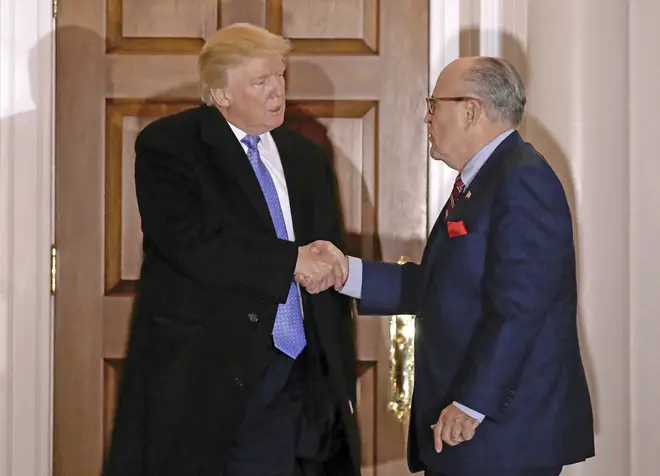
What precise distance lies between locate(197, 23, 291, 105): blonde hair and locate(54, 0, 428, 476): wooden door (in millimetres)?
472

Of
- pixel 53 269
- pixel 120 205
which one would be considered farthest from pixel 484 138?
pixel 53 269

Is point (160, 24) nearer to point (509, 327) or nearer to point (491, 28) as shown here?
point (491, 28)

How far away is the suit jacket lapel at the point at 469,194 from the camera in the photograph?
1785 mm

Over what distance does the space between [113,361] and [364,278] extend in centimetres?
80

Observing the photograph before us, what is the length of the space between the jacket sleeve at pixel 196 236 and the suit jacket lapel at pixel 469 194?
1.00 ft

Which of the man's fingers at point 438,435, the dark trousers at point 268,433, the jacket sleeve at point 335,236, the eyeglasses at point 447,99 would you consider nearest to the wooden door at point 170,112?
the jacket sleeve at point 335,236

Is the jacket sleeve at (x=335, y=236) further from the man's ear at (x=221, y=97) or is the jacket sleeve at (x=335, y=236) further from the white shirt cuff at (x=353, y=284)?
the man's ear at (x=221, y=97)

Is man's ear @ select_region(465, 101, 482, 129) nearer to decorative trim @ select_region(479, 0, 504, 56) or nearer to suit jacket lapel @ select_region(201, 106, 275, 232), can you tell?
suit jacket lapel @ select_region(201, 106, 275, 232)

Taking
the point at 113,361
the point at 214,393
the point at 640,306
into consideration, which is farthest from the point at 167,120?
the point at 640,306

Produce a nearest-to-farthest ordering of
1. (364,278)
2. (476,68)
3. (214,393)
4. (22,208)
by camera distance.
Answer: (476,68)
(214,393)
(364,278)
(22,208)

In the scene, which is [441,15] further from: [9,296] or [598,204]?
[9,296]

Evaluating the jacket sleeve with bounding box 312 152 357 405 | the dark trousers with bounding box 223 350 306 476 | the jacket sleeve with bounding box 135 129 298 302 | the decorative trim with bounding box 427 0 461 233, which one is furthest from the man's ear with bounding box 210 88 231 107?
the decorative trim with bounding box 427 0 461 233

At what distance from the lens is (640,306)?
95.8 inches

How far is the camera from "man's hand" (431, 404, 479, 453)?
167 centimetres
